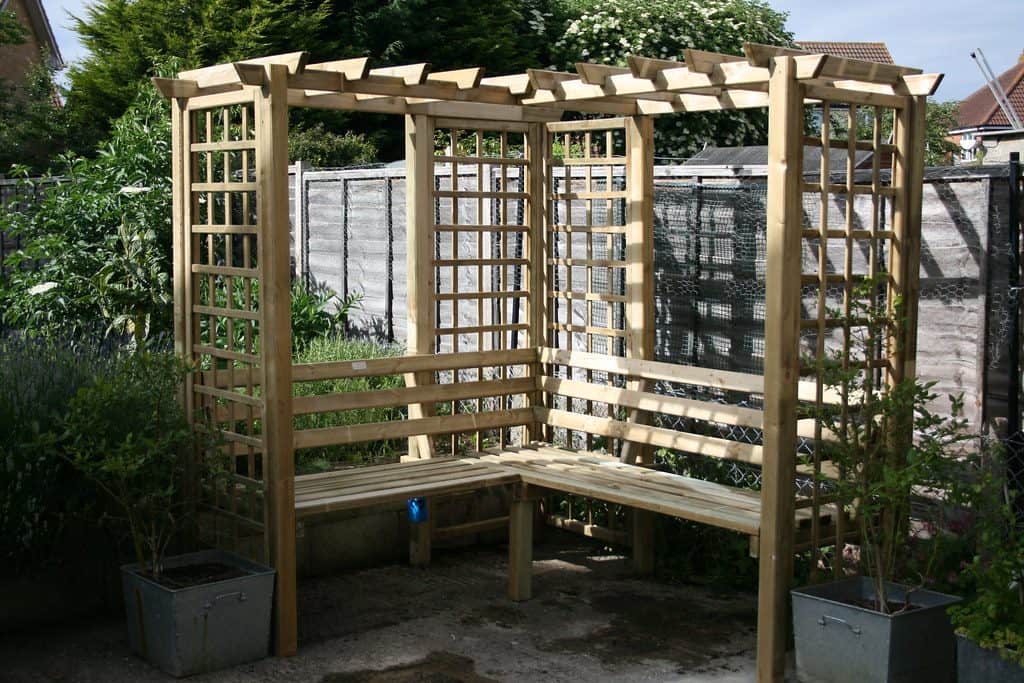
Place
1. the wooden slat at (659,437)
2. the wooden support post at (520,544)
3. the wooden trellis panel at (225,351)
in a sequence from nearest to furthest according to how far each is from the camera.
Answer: the wooden trellis panel at (225,351)
the wooden slat at (659,437)
the wooden support post at (520,544)

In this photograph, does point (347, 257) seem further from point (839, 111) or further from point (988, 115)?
point (988, 115)

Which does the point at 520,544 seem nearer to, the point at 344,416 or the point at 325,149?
the point at 344,416

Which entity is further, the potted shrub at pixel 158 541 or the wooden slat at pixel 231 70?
the wooden slat at pixel 231 70

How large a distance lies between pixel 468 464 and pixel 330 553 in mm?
825

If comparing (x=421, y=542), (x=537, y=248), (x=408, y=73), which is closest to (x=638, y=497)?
(x=421, y=542)

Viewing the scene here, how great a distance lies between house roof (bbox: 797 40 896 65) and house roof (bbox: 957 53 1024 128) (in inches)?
117

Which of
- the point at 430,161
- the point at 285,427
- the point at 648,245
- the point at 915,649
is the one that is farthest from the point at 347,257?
the point at 915,649

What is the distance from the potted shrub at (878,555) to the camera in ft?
14.9

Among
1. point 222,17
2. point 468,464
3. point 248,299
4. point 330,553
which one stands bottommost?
point 330,553

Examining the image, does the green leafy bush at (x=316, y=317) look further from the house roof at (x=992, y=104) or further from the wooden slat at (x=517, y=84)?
the house roof at (x=992, y=104)

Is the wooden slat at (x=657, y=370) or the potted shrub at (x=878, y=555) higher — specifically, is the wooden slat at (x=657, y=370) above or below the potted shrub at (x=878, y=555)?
above

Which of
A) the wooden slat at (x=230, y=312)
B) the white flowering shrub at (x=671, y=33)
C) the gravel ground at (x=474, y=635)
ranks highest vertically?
the white flowering shrub at (x=671, y=33)

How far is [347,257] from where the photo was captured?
9.61 metres

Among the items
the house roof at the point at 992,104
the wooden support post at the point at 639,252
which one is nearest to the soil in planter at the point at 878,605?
the wooden support post at the point at 639,252
